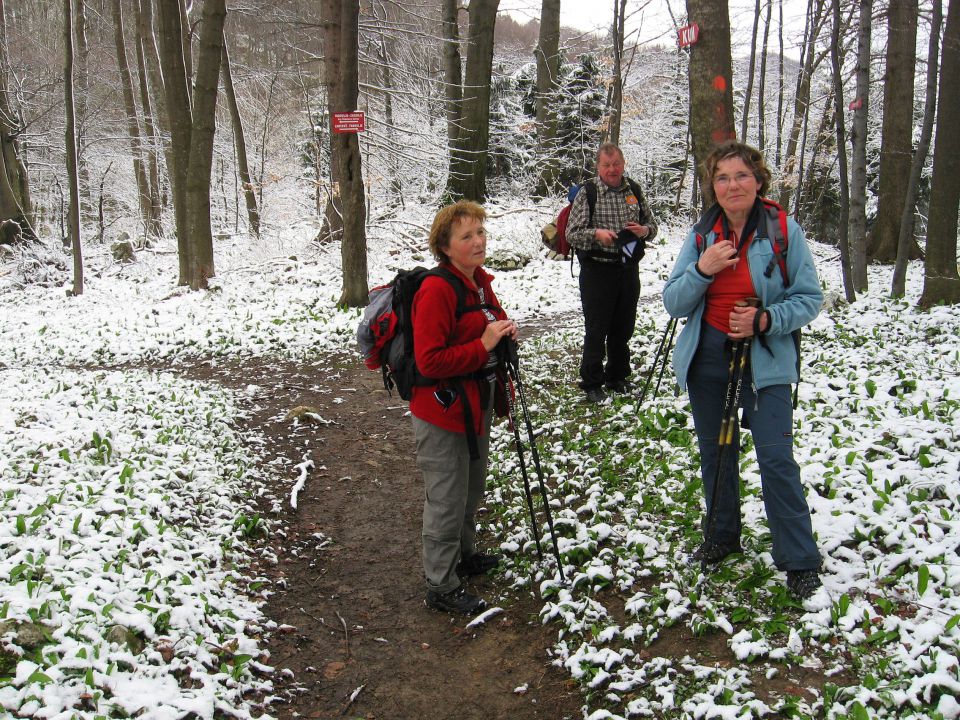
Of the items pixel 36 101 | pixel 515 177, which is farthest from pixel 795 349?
pixel 36 101

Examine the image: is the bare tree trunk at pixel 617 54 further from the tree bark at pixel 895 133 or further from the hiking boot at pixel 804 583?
the hiking boot at pixel 804 583

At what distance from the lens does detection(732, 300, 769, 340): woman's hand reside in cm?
353

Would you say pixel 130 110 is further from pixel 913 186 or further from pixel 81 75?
pixel 913 186

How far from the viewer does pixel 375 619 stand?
172 inches

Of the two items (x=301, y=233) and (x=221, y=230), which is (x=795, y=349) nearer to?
(x=301, y=233)

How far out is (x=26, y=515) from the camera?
4504mm

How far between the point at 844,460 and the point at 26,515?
18.8ft

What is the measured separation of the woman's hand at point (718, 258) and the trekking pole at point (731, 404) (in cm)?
25

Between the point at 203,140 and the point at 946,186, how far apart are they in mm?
12984

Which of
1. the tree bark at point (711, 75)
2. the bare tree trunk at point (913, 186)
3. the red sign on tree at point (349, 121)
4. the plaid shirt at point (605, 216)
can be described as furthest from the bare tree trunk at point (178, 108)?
the bare tree trunk at point (913, 186)

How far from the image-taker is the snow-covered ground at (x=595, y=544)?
10.7 feet

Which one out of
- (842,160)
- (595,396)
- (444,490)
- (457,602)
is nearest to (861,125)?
(842,160)

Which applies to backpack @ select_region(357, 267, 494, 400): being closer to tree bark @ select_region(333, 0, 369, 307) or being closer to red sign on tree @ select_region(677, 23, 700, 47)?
red sign on tree @ select_region(677, 23, 700, 47)

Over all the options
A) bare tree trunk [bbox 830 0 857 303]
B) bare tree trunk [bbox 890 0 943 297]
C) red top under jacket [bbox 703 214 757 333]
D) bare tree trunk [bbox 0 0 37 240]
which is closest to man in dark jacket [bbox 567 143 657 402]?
red top under jacket [bbox 703 214 757 333]
